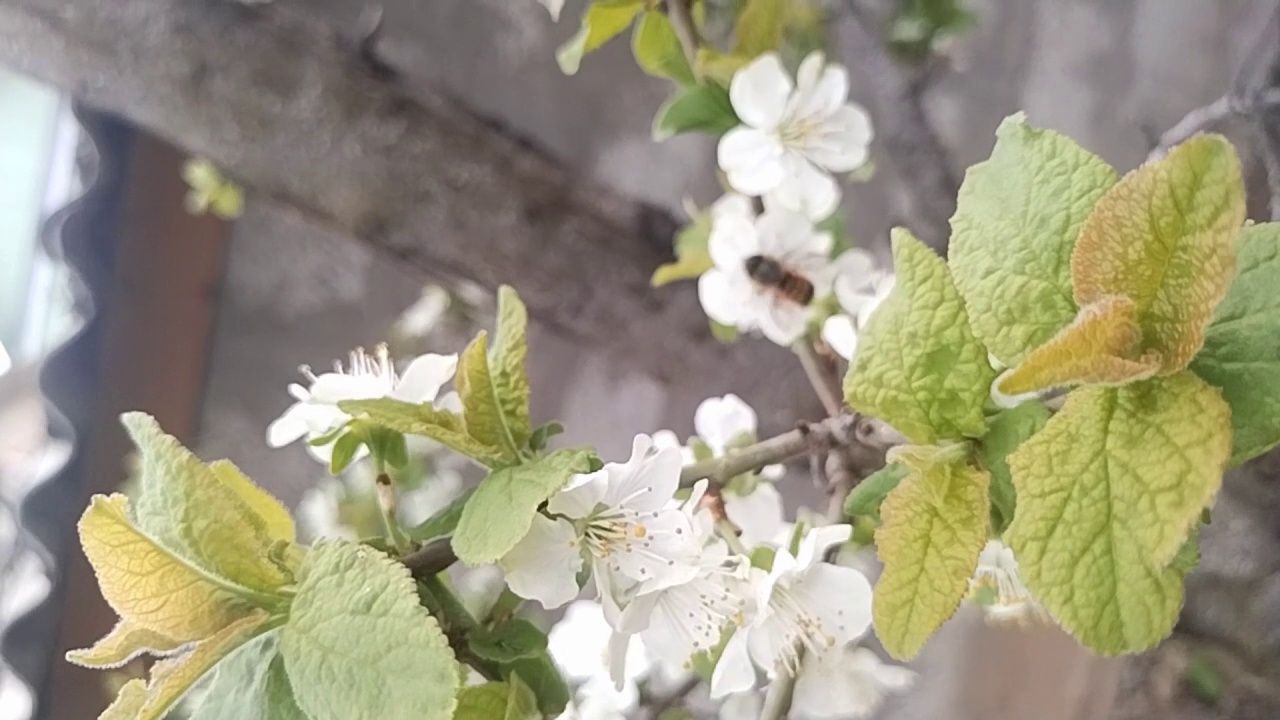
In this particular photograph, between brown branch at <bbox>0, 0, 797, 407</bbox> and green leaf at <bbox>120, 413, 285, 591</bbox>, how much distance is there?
499mm

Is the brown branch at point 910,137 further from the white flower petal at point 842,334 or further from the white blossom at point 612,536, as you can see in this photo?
the white blossom at point 612,536

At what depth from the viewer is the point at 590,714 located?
52cm

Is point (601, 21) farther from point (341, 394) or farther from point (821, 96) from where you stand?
point (341, 394)

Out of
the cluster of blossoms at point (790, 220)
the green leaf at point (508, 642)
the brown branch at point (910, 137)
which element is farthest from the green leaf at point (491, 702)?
the brown branch at point (910, 137)

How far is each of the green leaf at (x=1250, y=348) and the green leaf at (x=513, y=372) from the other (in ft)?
0.76

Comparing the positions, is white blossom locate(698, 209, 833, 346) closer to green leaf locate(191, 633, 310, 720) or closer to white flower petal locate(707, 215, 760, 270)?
white flower petal locate(707, 215, 760, 270)

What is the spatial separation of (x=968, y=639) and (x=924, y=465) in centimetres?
86

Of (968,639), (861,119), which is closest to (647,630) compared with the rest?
(861,119)

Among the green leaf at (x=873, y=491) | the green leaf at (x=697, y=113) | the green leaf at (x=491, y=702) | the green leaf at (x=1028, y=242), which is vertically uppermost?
the green leaf at (x=1028, y=242)

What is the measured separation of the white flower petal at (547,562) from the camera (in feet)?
1.09

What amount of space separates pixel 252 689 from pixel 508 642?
0.09m

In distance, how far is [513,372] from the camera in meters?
0.36

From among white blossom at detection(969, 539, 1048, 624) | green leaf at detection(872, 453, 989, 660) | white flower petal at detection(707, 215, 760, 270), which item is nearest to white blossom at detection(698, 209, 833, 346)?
white flower petal at detection(707, 215, 760, 270)

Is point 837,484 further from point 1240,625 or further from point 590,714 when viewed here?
point 1240,625
